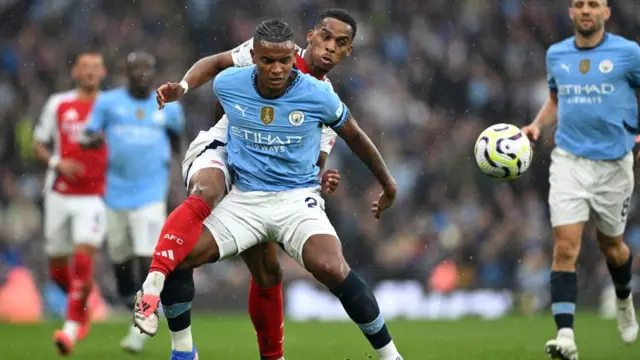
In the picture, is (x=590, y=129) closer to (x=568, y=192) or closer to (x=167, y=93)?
(x=568, y=192)

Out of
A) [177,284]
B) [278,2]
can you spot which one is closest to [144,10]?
[278,2]

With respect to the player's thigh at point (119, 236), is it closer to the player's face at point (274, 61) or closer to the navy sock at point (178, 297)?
the navy sock at point (178, 297)

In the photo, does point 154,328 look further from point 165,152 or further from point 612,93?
point 165,152

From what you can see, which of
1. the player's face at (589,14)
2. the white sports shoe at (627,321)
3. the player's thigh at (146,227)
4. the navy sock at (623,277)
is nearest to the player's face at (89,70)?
the player's thigh at (146,227)

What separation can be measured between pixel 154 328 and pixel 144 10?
48.1ft

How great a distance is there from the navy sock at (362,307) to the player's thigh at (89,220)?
504cm

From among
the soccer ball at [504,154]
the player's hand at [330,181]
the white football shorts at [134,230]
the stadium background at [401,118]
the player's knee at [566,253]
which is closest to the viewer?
the player's hand at [330,181]

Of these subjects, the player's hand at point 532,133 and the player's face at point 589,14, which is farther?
the player's face at point 589,14

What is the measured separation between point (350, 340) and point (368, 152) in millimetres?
4435

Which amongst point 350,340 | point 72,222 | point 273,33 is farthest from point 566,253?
point 72,222

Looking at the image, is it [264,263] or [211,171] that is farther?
[264,263]

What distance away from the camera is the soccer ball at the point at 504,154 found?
795 centimetres

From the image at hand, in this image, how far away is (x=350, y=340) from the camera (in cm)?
1108

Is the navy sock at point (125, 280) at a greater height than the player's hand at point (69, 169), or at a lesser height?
lesser
